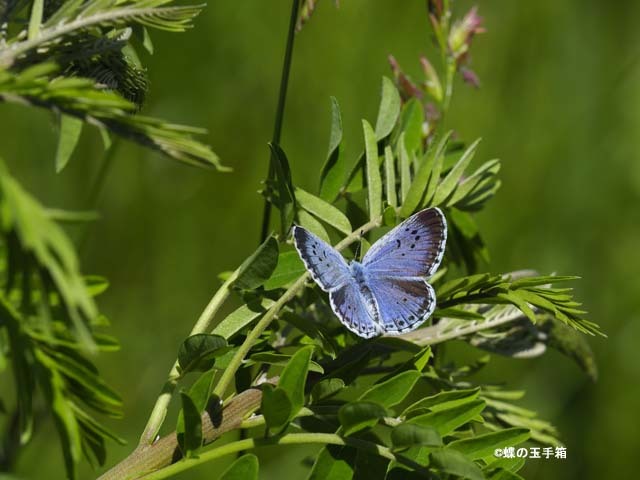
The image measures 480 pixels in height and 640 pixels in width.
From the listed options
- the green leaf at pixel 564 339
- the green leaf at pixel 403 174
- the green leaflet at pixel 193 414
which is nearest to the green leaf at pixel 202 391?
the green leaflet at pixel 193 414

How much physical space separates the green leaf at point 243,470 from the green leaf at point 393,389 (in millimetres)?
114

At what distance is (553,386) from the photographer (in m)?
2.23

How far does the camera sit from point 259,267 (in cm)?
77

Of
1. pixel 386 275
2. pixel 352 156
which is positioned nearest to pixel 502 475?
pixel 386 275

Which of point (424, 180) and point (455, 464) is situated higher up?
point (424, 180)

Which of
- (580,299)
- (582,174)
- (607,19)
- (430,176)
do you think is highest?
(607,19)

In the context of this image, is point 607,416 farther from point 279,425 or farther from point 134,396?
point 279,425

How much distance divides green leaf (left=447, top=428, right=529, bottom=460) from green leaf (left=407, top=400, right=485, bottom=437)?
0.06 feet

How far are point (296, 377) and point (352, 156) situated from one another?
1627mm

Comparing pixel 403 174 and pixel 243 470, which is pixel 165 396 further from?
pixel 403 174

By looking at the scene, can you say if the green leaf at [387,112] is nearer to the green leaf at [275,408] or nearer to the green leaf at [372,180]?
the green leaf at [372,180]

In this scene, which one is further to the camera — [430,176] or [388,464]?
[430,176]

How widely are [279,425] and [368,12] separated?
184 centimetres

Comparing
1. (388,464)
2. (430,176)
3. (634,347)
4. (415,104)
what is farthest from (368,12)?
(388,464)
